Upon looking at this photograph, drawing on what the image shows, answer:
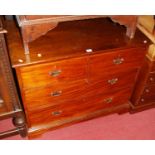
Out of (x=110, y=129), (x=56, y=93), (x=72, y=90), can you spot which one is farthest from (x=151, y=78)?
(x=56, y=93)

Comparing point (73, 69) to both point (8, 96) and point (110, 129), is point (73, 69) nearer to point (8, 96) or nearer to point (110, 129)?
point (8, 96)

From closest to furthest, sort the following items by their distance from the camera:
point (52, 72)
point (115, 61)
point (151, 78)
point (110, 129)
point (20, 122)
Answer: point (52, 72) → point (115, 61) → point (20, 122) → point (151, 78) → point (110, 129)

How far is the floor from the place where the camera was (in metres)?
→ 1.63

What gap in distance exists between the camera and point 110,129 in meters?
1.69

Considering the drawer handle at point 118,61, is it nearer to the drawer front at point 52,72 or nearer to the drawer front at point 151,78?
the drawer front at point 52,72

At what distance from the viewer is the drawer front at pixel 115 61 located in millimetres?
1266

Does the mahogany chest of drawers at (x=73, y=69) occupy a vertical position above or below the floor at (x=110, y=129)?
above

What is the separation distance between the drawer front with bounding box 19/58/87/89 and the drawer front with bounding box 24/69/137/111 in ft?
0.18

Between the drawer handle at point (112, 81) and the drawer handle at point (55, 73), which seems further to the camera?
the drawer handle at point (112, 81)

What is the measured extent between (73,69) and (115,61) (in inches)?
11.3

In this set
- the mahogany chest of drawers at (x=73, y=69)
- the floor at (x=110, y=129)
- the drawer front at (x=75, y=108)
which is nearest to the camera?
the mahogany chest of drawers at (x=73, y=69)

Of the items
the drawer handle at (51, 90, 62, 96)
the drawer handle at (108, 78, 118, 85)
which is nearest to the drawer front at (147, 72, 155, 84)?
the drawer handle at (108, 78, 118, 85)

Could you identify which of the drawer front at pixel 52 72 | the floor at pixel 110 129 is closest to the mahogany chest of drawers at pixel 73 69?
the drawer front at pixel 52 72

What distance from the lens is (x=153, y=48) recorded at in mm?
1419
